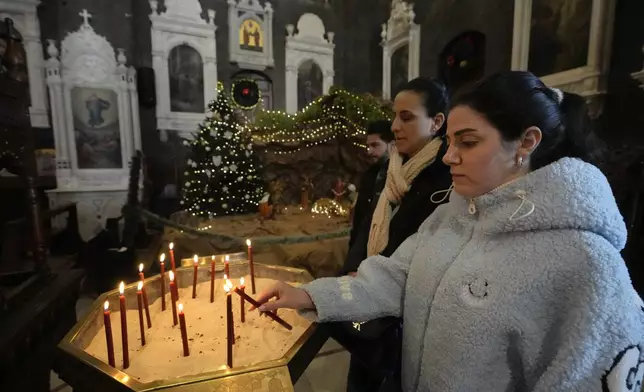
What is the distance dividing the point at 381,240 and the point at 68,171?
338 inches

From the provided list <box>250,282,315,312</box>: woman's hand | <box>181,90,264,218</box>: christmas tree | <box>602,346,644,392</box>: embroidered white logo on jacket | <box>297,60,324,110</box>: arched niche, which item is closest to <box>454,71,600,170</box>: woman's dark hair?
<box>602,346,644,392</box>: embroidered white logo on jacket

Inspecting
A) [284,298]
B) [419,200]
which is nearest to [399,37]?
[419,200]

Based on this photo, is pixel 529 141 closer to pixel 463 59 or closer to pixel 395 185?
pixel 395 185

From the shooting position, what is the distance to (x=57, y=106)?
7672 millimetres

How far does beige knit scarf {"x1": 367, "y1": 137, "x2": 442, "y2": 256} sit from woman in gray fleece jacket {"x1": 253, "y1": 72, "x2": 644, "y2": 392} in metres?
0.54

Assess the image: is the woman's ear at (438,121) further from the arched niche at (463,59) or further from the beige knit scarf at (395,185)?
the arched niche at (463,59)

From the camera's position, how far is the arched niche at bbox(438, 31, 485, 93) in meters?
7.55

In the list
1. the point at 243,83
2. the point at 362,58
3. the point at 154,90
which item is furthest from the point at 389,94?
the point at 154,90

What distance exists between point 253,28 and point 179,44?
82.9 inches

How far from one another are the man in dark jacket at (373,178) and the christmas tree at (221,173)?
167 inches

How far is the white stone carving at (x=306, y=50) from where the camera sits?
10.3 m

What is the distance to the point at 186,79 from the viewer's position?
356 inches

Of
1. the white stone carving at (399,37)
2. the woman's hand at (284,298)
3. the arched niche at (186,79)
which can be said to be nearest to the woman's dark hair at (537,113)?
the woman's hand at (284,298)

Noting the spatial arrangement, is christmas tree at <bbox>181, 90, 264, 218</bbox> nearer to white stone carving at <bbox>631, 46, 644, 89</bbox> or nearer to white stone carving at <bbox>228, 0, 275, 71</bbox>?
white stone carving at <bbox>228, 0, 275, 71</bbox>
